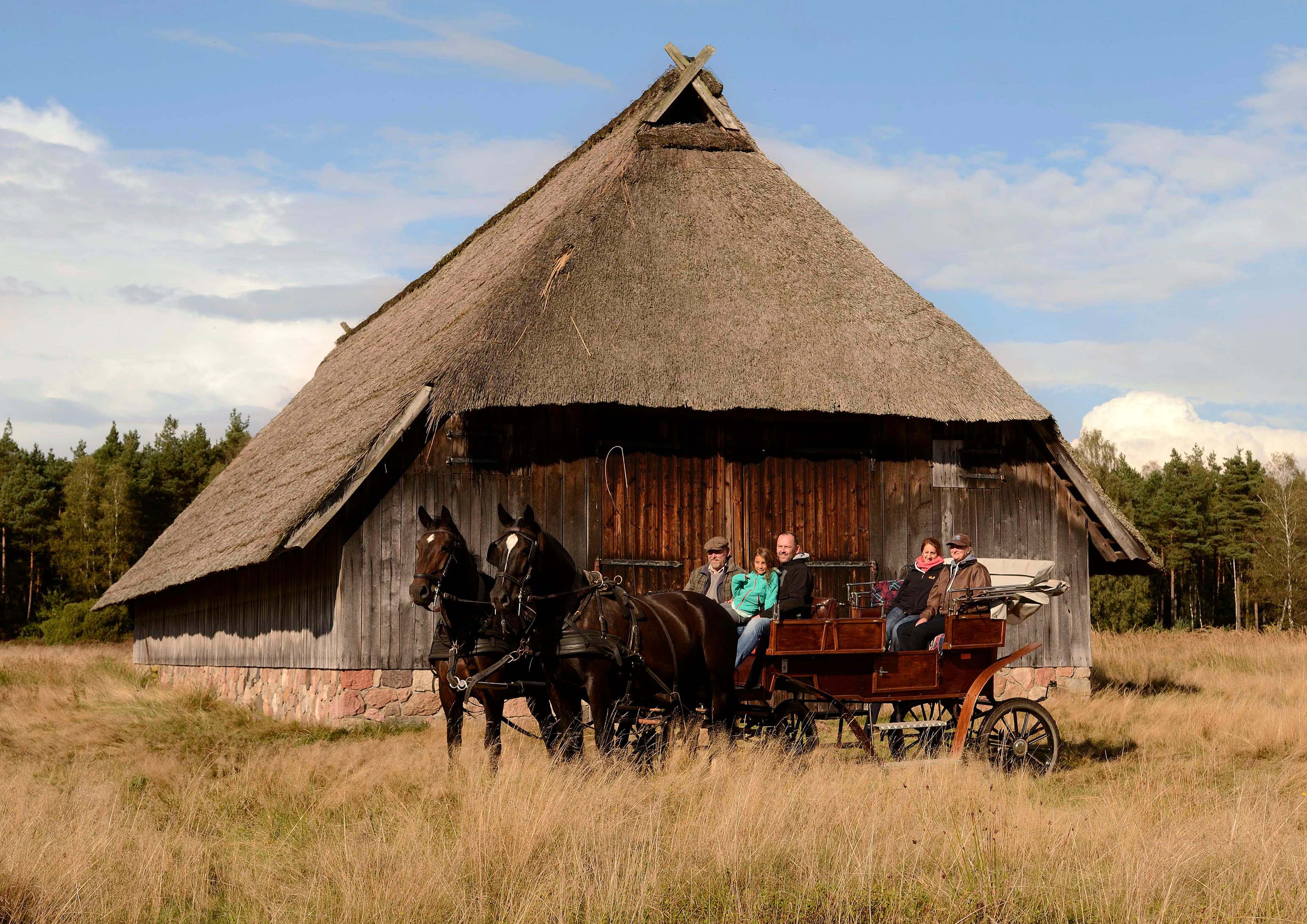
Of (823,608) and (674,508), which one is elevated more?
(674,508)

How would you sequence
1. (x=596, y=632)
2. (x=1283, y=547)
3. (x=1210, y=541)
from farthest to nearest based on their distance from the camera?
(x=1210, y=541) < (x=1283, y=547) < (x=596, y=632)

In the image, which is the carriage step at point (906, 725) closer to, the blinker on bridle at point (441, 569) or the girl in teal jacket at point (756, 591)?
the girl in teal jacket at point (756, 591)

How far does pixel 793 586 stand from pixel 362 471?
4989 millimetres

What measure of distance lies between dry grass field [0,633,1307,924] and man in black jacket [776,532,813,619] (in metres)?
1.10

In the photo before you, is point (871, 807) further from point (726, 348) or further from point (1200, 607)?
point (1200, 607)

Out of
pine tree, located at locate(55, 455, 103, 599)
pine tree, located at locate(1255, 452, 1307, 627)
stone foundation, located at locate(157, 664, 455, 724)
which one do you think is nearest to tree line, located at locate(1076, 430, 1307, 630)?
pine tree, located at locate(1255, 452, 1307, 627)

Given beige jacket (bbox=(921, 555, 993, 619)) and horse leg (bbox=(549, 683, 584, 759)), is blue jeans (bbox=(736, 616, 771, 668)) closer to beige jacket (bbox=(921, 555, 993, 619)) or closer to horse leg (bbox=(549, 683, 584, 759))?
beige jacket (bbox=(921, 555, 993, 619))

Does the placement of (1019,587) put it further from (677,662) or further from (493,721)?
(493,721)

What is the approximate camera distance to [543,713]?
8883mm

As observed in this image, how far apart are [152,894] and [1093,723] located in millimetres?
9844

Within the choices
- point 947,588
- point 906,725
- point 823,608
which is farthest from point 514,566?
point 947,588

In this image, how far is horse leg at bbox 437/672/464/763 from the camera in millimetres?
8516

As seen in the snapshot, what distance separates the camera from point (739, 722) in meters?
11.5

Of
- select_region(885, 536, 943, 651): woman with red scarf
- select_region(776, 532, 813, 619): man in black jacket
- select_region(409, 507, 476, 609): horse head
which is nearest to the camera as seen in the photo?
select_region(409, 507, 476, 609): horse head
